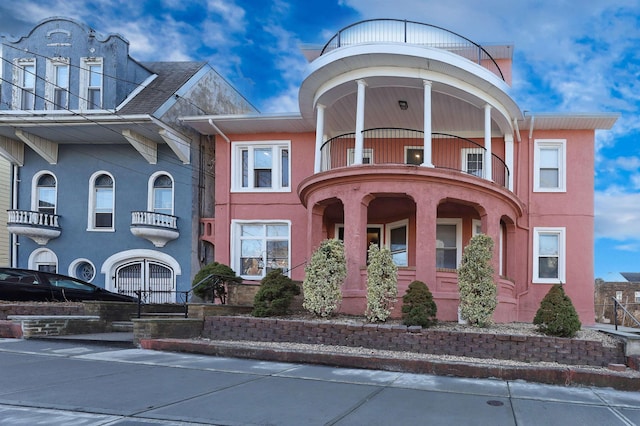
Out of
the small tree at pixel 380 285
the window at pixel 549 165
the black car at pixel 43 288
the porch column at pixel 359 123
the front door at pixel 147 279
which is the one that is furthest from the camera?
the front door at pixel 147 279

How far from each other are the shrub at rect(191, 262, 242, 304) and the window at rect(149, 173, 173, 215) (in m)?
4.40

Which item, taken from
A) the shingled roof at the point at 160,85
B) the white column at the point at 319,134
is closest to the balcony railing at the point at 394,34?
the white column at the point at 319,134

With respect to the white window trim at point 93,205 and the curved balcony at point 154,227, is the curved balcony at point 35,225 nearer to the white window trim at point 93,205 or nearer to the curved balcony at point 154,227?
the white window trim at point 93,205

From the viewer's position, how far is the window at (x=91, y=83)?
16.8 meters

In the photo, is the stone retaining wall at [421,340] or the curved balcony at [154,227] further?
the curved balcony at [154,227]

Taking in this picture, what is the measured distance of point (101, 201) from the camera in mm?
17172

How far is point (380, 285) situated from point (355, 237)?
178 cm

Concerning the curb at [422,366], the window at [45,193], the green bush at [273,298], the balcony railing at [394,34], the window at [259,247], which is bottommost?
the curb at [422,366]

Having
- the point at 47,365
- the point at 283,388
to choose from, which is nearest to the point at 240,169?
the point at 47,365

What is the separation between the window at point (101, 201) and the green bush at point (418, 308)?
464 inches

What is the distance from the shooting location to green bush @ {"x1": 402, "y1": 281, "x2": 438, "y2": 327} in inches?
362

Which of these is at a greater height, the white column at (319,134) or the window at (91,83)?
the window at (91,83)

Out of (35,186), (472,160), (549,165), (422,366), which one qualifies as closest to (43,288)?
(35,186)

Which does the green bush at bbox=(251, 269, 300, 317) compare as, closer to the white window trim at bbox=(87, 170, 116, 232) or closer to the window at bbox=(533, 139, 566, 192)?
the white window trim at bbox=(87, 170, 116, 232)
